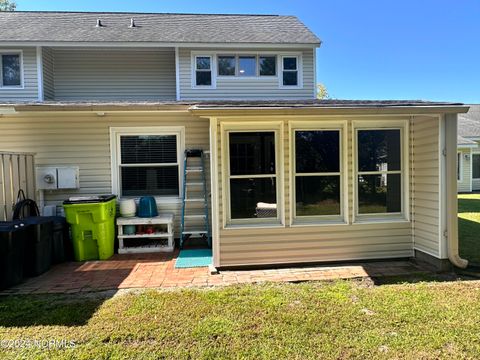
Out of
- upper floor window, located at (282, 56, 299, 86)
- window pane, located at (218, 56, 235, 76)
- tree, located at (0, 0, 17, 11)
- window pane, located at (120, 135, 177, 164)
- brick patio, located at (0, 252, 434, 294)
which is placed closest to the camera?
brick patio, located at (0, 252, 434, 294)

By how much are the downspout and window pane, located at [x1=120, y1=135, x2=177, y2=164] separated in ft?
16.7

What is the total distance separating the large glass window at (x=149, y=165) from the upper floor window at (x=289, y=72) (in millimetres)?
5159

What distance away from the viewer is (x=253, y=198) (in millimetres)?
5273

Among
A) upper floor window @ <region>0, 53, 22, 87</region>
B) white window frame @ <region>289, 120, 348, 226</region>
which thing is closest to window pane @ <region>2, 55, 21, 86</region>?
upper floor window @ <region>0, 53, 22, 87</region>

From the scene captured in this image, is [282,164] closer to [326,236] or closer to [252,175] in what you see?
[252,175]

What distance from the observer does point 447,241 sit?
4.90 m

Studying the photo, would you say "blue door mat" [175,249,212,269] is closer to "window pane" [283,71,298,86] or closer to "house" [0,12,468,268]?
"house" [0,12,468,268]

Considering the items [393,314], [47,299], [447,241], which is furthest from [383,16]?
[47,299]

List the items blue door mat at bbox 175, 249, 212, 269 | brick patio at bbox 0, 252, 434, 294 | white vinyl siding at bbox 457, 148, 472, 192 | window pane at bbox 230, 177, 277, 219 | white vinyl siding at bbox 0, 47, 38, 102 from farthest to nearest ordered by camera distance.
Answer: white vinyl siding at bbox 457, 148, 472, 192 < white vinyl siding at bbox 0, 47, 38, 102 < blue door mat at bbox 175, 249, 212, 269 < window pane at bbox 230, 177, 277, 219 < brick patio at bbox 0, 252, 434, 294

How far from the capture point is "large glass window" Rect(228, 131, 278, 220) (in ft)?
17.0

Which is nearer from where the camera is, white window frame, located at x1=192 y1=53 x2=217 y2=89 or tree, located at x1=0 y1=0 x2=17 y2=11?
white window frame, located at x1=192 y1=53 x2=217 y2=89

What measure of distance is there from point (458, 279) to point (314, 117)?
3137 mm

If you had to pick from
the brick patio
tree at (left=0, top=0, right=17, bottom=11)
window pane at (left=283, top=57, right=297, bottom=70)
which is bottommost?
the brick patio

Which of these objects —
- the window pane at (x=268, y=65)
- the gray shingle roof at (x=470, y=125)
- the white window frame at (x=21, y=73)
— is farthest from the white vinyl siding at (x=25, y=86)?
the gray shingle roof at (x=470, y=125)
